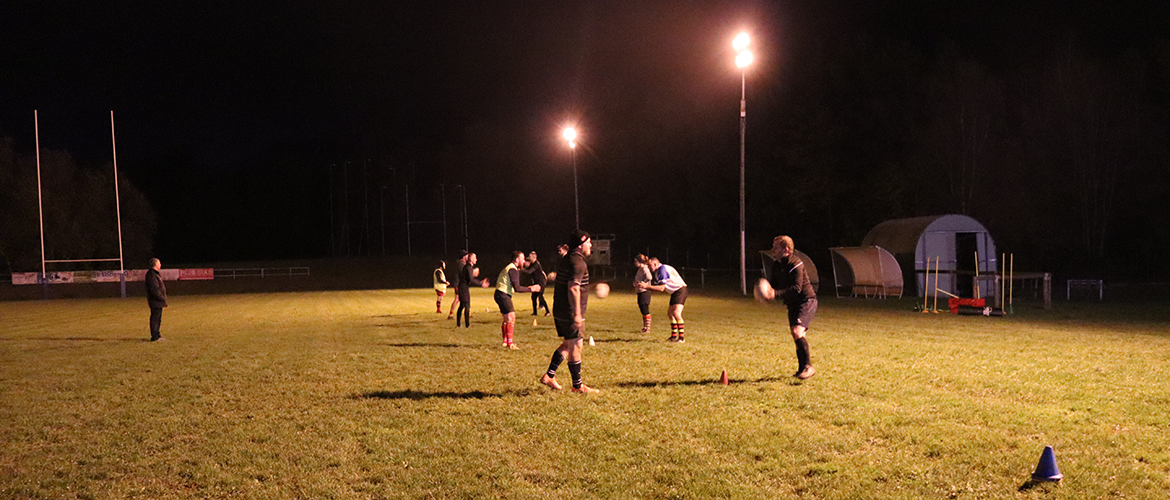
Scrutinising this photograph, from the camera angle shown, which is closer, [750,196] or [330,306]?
[330,306]

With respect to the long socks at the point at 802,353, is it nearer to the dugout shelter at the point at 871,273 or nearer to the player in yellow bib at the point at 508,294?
the player in yellow bib at the point at 508,294

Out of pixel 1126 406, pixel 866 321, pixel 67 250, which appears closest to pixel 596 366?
pixel 1126 406

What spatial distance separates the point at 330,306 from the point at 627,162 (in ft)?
155

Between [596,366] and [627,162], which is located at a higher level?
[627,162]

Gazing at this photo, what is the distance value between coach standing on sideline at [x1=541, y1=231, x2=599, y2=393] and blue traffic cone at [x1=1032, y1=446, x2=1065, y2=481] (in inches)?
201

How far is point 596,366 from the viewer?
487 inches

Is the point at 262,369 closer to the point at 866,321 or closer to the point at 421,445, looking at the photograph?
the point at 421,445

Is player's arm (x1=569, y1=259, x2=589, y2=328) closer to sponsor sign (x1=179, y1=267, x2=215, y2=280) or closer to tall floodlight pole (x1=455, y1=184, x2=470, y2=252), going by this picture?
sponsor sign (x1=179, y1=267, x2=215, y2=280)

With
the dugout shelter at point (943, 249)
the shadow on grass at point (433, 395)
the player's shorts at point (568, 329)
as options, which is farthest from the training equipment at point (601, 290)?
the dugout shelter at point (943, 249)

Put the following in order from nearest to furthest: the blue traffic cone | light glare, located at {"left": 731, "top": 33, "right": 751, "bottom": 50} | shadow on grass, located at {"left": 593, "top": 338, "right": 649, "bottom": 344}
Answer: the blue traffic cone
shadow on grass, located at {"left": 593, "top": 338, "right": 649, "bottom": 344}
light glare, located at {"left": 731, "top": 33, "right": 751, "bottom": 50}

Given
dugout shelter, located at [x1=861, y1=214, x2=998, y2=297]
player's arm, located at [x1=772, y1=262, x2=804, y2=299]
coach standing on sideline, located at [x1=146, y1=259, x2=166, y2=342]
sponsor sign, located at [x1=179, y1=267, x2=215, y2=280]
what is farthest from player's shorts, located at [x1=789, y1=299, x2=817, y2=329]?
sponsor sign, located at [x1=179, y1=267, x2=215, y2=280]

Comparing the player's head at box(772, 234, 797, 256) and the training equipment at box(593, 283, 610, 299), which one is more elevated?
the player's head at box(772, 234, 797, 256)

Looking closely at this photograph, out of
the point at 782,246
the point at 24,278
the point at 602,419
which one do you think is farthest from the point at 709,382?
the point at 24,278

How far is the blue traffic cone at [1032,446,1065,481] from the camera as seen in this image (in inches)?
232
